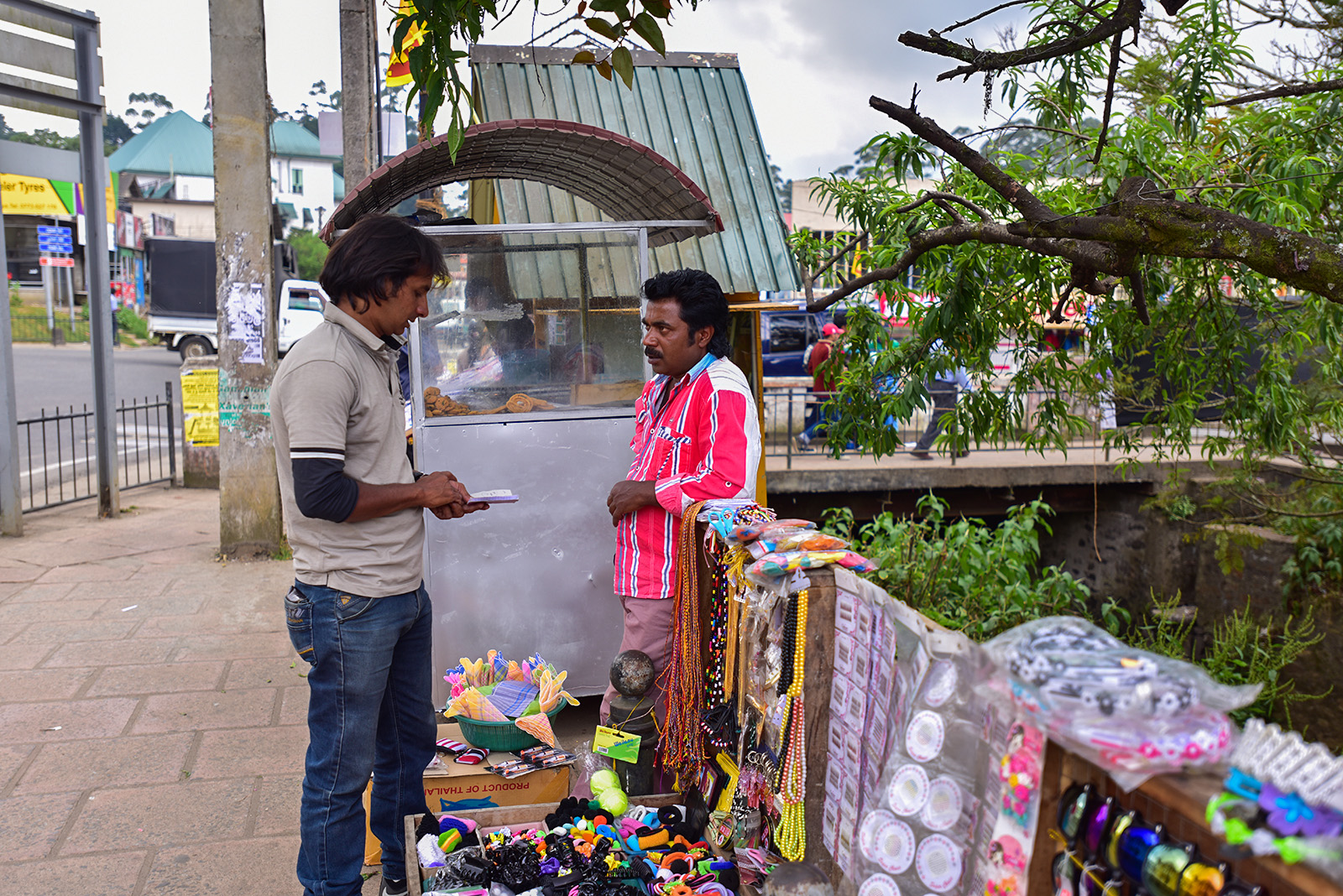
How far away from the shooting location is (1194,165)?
4340 millimetres

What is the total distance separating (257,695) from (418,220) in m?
2.61

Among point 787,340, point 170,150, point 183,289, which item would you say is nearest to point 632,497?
point 787,340

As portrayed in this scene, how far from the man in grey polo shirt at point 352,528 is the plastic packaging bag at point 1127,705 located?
177cm

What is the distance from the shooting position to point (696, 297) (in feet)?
10.8

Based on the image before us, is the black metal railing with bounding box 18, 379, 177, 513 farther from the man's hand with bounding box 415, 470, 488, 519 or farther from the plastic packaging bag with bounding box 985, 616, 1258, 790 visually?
the plastic packaging bag with bounding box 985, 616, 1258, 790

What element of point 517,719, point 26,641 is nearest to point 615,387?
point 517,719

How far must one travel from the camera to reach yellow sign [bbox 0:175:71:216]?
30.8 feet

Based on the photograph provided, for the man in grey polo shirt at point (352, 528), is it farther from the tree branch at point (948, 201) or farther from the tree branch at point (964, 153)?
the tree branch at point (948, 201)

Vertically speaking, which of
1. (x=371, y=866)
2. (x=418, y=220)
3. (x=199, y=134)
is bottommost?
(x=371, y=866)

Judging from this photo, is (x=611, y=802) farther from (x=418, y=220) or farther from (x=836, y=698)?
(x=418, y=220)

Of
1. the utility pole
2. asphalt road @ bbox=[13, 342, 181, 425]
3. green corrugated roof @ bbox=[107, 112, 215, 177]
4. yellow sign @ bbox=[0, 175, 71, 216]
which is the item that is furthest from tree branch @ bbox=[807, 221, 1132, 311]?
green corrugated roof @ bbox=[107, 112, 215, 177]

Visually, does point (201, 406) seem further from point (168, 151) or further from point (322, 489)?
point (168, 151)

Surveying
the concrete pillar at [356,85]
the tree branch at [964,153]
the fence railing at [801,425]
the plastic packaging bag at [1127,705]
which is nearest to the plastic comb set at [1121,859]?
the plastic packaging bag at [1127,705]

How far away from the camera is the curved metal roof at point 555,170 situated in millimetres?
4227
